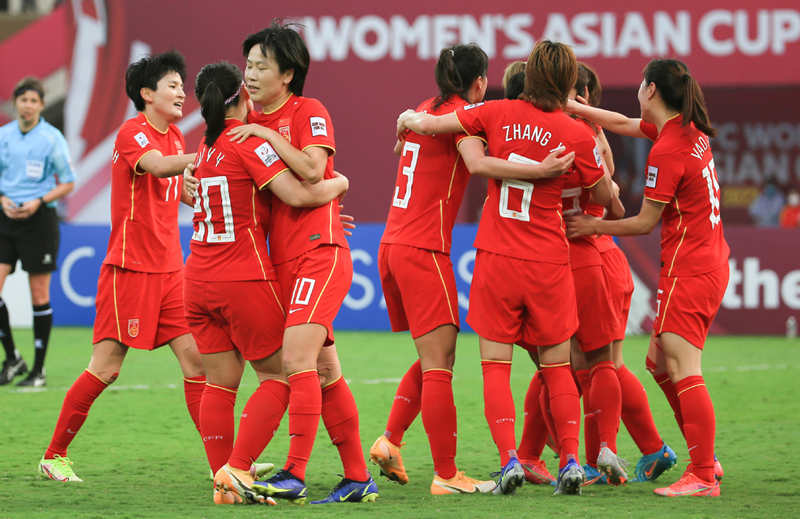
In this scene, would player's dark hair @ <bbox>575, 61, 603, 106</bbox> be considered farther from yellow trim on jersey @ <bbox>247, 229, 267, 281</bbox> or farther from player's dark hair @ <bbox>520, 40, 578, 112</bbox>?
yellow trim on jersey @ <bbox>247, 229, 267, 281</bbox>

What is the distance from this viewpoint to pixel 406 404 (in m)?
5.97

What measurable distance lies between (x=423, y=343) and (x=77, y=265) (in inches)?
373

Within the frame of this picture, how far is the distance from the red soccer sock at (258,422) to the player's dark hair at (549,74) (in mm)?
1762

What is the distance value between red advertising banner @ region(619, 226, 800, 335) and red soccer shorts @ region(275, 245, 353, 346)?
857 cm

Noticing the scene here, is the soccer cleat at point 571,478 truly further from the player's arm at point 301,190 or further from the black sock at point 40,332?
the black sock at point 40,332

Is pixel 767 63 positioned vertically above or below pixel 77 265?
above

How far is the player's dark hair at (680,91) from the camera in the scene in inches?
215

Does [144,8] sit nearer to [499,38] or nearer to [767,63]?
[499,38]

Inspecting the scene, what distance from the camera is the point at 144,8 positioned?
18.1 metres

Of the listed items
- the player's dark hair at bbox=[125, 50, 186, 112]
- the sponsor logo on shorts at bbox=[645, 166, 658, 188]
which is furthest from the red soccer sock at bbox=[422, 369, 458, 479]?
the player's dark hair at bbox=[125, 50, 186, 112]

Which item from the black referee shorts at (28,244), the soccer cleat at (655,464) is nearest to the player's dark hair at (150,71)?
the soccer cleat at (655,464)

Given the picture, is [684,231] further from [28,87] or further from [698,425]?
[28,87]

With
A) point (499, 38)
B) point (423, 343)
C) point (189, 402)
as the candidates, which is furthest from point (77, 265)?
point (423, 343)

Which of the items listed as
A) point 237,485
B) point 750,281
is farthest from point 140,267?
point 750,281
